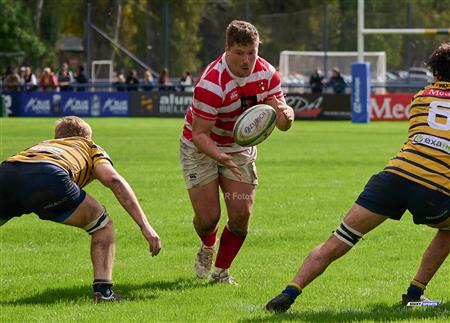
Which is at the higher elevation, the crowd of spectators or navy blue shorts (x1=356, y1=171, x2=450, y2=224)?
navy blue shorts (x1=356, y1=171, x2=450, y2=224)

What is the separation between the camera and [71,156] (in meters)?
7.55

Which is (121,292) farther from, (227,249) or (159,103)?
(159,103)

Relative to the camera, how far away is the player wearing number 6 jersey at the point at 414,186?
7074 millimetres

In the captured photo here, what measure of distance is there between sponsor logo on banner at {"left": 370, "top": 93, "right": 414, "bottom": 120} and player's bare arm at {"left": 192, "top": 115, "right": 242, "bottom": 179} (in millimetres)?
31042

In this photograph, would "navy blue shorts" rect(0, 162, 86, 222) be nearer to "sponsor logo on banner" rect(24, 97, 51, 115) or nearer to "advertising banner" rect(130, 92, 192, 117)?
"advertising banner" rect(130, 92, 192, 117)

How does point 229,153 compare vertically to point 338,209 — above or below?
above

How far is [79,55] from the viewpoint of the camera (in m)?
75.1

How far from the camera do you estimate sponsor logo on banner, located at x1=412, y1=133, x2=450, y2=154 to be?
7086mm

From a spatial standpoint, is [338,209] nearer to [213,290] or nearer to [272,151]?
[213,290]

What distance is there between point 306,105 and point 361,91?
140 inches

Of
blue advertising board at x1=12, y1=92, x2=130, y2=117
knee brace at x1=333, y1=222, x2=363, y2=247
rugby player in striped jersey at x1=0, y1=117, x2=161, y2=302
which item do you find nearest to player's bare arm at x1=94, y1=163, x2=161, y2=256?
rugby player in striped jersey at x1=0, y1=117, x2=161, y2=302

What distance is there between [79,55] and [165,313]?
68.8 metres

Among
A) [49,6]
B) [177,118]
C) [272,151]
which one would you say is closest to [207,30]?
[177,118]

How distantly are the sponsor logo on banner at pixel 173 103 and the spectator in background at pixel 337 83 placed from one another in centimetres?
532
